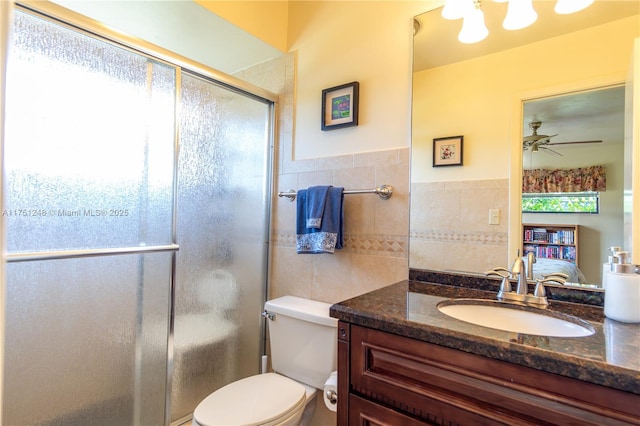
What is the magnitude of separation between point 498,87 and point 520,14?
0.25 metres

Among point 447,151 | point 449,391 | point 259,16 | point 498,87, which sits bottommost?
point 449,391

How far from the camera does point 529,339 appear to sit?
752 mm

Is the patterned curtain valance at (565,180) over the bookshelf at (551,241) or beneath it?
over

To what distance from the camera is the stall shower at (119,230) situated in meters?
1.08

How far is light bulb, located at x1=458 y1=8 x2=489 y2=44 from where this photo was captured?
4.23ft

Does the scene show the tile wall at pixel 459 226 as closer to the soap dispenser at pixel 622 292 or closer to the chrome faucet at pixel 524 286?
the chrome faucet at pixel 524 286

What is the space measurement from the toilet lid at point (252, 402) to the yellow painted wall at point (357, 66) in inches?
42.8

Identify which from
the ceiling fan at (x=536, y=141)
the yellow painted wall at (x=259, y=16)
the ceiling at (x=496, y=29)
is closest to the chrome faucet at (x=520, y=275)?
the ceiling fan at (x=536, y=141)

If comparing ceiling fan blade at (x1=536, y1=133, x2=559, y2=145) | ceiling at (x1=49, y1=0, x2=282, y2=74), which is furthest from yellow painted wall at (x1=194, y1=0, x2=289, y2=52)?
ceiling fan blade at (x1=536, y1=133, x2=559, y2=145)

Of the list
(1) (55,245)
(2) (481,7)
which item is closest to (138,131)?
(1) (55,245)

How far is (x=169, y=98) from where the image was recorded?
143cm

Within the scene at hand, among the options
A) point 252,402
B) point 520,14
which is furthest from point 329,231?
point 520,14

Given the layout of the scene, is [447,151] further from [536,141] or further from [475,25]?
[475,25]

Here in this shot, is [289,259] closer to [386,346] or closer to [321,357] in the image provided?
[321,357]
